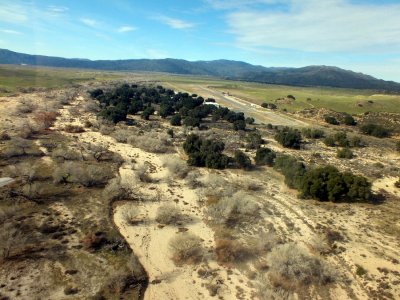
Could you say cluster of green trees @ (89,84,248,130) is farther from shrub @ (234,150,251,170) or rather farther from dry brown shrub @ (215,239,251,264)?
dry brown shrub @ (215,239,251,264)

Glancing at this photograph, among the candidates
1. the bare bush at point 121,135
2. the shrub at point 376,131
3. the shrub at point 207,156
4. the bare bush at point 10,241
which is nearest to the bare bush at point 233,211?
the shrub at point 207,156

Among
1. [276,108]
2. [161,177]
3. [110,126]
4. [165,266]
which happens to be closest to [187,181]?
[161,177]

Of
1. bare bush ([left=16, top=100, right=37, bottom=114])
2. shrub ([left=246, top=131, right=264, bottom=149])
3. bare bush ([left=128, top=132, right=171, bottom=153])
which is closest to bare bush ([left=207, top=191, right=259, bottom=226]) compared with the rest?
bare bush ([left=128, top=132, right=171, bottom=153])

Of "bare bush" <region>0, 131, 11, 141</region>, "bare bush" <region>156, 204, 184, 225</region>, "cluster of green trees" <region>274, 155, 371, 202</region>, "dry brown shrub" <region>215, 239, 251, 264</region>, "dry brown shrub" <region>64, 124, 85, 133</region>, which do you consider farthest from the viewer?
"dry brown shrub" <region>64, 124, 85, 133</region>

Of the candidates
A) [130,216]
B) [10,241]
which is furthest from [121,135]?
[10,241]

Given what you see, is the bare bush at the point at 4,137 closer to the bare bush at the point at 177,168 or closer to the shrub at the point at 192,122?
the bare bush at the point at 177,168

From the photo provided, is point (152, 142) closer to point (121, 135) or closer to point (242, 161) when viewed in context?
point (121, 135)
